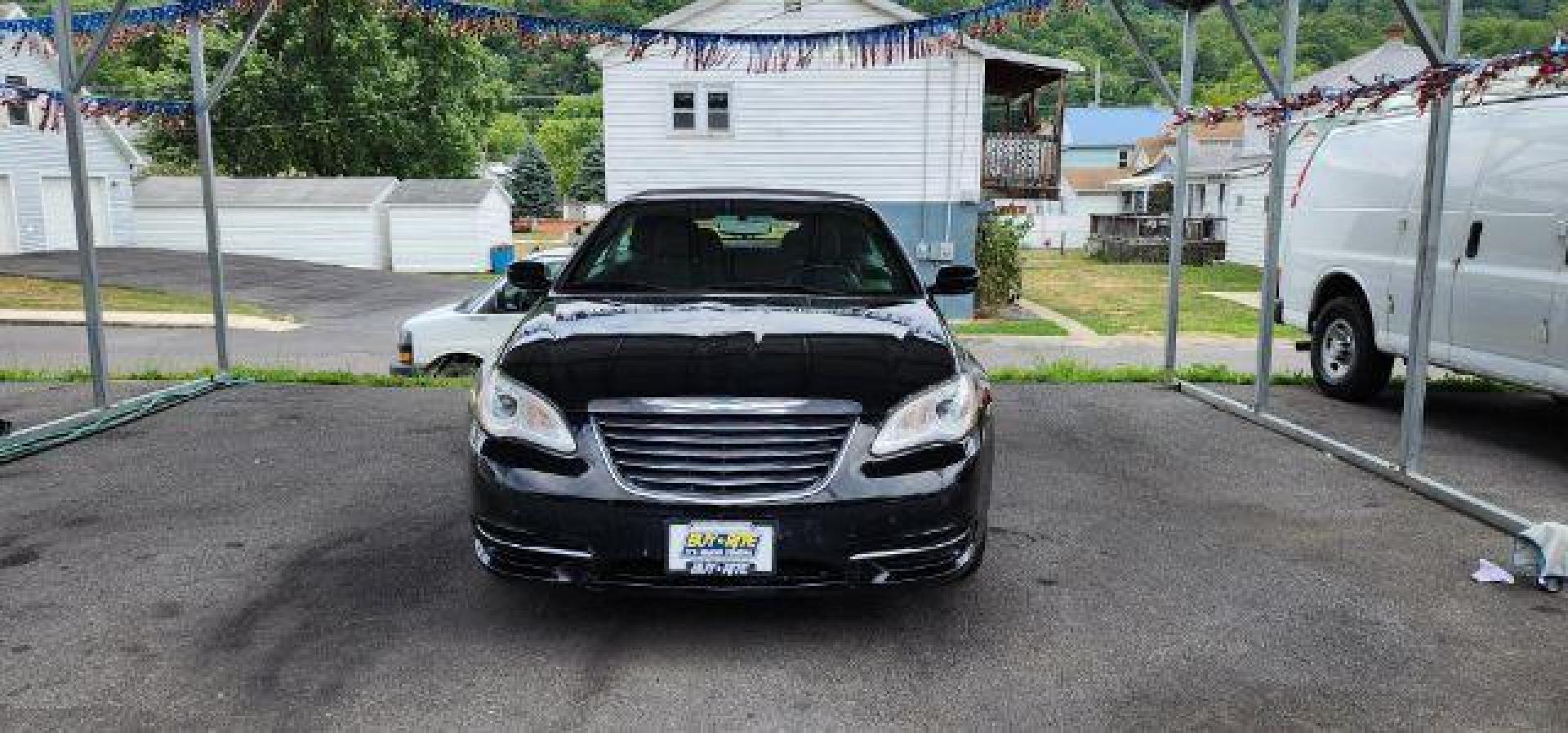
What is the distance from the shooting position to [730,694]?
3291mm

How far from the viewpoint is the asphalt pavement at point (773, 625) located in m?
3.21

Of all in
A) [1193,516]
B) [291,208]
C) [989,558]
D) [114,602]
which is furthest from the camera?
[291,208]

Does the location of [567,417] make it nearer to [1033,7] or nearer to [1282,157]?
[1282,157]

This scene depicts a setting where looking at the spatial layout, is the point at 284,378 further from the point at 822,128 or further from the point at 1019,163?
the point at 1019,163

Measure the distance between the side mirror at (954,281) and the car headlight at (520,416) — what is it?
6.71 ft

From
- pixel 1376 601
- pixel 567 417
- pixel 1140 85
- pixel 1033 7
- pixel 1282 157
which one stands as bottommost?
pixel 1376 601

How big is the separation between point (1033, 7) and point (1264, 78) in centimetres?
214

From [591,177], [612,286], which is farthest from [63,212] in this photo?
[591,177]

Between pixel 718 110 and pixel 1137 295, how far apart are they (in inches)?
415

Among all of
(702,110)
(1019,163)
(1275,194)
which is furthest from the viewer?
(1019,163)

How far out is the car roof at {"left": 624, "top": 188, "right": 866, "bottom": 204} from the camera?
16.7 feet

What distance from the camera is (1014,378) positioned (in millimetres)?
9156

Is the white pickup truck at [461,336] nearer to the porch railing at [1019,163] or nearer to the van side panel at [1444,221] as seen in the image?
the van side panel at [1444,221]

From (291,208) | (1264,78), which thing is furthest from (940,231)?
(291,208)
